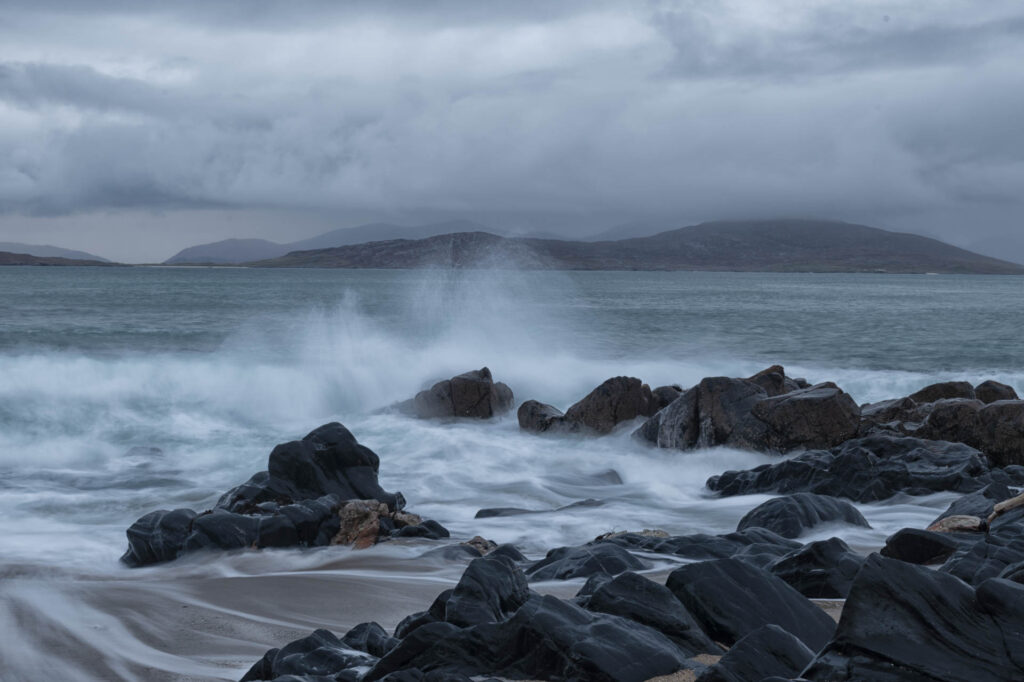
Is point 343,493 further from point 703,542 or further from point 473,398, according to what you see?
point 473,398

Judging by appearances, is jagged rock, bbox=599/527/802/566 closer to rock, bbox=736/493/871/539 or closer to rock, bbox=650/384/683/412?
rock, bbox=736/493/871/539

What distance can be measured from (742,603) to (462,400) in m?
12.1

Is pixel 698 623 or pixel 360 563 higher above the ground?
pixel 698 623

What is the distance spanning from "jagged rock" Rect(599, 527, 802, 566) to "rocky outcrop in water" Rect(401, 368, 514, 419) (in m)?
9.23

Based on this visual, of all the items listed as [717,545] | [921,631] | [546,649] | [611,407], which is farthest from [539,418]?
[921,631]

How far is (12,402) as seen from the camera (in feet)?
57.3

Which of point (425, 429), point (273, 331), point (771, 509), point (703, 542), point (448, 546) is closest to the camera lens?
point (703, 542)

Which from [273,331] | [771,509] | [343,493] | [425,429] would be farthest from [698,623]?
[273,331]

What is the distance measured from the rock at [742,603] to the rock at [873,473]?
5.83 m

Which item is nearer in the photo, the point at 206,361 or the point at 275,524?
the point at 275,524

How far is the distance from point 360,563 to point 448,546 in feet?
2.31

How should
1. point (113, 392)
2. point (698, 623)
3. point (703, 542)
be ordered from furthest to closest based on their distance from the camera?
point (113, 392)
point (703, 542)
point (698, 623)

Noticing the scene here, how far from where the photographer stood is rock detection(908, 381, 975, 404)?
14.9m

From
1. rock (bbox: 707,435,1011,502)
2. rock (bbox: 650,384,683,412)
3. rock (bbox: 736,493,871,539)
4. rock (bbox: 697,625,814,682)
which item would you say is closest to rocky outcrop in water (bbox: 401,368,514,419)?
rock (bbox: 650,384,683,412)
